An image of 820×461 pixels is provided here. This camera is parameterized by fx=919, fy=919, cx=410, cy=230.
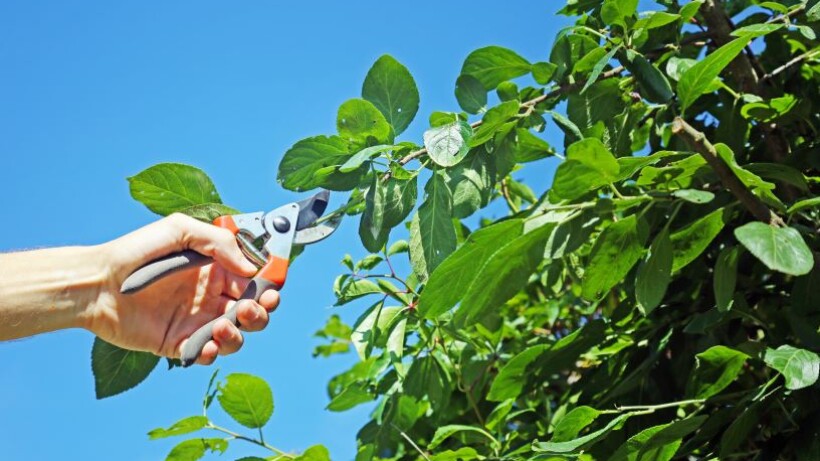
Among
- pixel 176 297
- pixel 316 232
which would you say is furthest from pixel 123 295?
pixel 316 232

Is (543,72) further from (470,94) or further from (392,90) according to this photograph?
(392,90)

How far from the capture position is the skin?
5.39 feet

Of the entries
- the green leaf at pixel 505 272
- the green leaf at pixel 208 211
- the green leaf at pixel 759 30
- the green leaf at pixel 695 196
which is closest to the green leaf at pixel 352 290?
the green leaf at pixel 208 211

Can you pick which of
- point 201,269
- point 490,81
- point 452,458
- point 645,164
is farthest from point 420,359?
point 645,164

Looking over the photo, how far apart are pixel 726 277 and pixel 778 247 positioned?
184 mm

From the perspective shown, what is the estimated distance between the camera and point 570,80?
1645 millimetres

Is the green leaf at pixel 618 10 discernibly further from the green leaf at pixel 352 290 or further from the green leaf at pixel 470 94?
the green leaf at pixel 352 290

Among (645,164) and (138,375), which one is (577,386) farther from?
(138,375)

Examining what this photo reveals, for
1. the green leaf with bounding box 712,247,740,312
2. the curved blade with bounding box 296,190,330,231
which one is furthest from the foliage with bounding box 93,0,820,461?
the curved blade with bounding box 296,190,330,231

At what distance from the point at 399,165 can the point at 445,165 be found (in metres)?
0.11

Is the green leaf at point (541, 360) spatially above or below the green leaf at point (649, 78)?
below

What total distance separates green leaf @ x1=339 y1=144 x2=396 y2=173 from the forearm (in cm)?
59

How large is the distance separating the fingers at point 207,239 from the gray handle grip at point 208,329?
0.07 meters

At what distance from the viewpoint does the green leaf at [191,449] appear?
1.74 m
